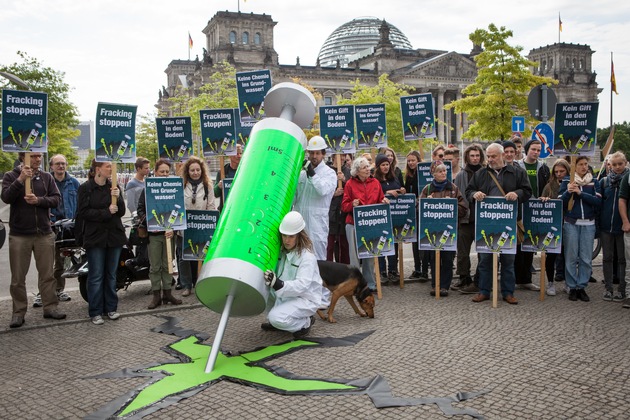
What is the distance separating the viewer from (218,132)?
10.8 metres

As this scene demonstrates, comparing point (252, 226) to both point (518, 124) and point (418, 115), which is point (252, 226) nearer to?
point (418, 115)

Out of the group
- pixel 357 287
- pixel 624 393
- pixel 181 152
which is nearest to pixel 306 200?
pixel 357 287

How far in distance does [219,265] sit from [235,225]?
1.68 ft

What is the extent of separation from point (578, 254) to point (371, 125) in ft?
14.2

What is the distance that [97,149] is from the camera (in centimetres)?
882

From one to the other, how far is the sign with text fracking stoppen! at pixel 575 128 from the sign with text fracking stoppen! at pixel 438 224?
6.46ft

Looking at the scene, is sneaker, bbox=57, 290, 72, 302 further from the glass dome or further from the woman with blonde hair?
the glass dome

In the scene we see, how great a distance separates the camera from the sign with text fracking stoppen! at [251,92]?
11211mm

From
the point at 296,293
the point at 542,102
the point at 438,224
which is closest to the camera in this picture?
the point at 296,293

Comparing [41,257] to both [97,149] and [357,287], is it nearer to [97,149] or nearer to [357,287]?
[97,149]

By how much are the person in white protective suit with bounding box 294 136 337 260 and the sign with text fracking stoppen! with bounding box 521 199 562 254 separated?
356 cm

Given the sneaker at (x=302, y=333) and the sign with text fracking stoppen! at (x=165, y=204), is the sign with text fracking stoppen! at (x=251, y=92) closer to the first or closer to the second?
the sign with text fracking stoppen! at (x=165, y=204)

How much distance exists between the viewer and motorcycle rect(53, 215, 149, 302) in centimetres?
982

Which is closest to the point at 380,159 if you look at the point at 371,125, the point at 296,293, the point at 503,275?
the point at 371,125
